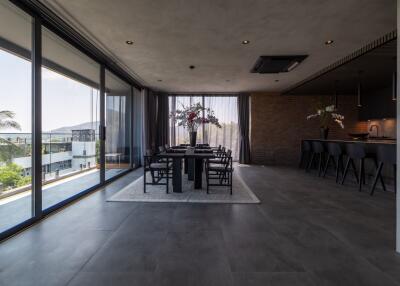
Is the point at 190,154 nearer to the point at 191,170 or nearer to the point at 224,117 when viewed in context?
the point at 191,170

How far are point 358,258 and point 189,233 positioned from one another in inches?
61.2

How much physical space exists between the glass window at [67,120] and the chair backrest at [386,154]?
5237mm

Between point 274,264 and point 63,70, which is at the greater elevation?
point 63,70

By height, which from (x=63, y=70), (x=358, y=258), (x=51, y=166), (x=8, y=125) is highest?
(x=63, y=70)

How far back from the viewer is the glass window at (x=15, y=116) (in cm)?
261

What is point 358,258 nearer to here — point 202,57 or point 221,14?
point 221,14

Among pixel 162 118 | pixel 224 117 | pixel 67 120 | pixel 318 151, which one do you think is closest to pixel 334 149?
pixel 318 151

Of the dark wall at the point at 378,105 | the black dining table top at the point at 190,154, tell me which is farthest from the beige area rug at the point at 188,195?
the dark wall at the point at 378,105

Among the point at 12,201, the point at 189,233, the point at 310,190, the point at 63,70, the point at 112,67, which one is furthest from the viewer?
the point at 112,67

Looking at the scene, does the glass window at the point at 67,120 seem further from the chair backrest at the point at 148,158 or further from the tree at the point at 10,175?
the chair backrest at the point at 148,158

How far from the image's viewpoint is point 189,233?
8.27 feet

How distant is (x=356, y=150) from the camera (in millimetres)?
4676

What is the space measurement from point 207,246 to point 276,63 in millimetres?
3982

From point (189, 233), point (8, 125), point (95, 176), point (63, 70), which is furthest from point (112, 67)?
point (189, 233)
